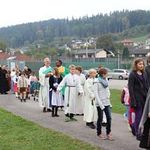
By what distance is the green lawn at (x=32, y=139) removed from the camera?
34.9 feet

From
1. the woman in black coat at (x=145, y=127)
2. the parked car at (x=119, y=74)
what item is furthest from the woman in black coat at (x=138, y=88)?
the parked car at (x=119, y=74)

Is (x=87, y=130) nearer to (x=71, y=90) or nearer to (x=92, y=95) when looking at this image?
(x=92, y=95)

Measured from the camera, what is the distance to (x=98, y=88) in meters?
11.9

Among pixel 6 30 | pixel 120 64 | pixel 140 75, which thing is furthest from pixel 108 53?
pixel 140 75

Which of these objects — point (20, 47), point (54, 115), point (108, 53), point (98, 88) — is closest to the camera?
point (98, 88)

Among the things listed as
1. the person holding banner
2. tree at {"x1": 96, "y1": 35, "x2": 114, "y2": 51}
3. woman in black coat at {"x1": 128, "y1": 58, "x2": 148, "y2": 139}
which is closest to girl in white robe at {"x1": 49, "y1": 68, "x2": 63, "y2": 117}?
the person holding banner

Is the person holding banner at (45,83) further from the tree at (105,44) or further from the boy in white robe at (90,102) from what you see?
the tree at (105,44)

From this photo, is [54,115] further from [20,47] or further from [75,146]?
[20,47]

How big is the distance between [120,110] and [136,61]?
8730mm

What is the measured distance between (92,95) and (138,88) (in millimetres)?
3160

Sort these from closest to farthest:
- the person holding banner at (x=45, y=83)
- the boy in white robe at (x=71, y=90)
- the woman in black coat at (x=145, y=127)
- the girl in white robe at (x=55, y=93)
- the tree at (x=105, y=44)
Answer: the woman in black coat at (x=145, y=127) → the boy in white robe at (x=71, y=90) → the girl in white robe at (x=55, y=93) → the person holding banner at (x=45, y=83) → the tree at (x=105, y=44)

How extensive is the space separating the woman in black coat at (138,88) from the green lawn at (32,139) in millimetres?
1194

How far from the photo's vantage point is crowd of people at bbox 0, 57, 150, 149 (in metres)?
10.6

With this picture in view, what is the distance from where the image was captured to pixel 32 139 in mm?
11812
